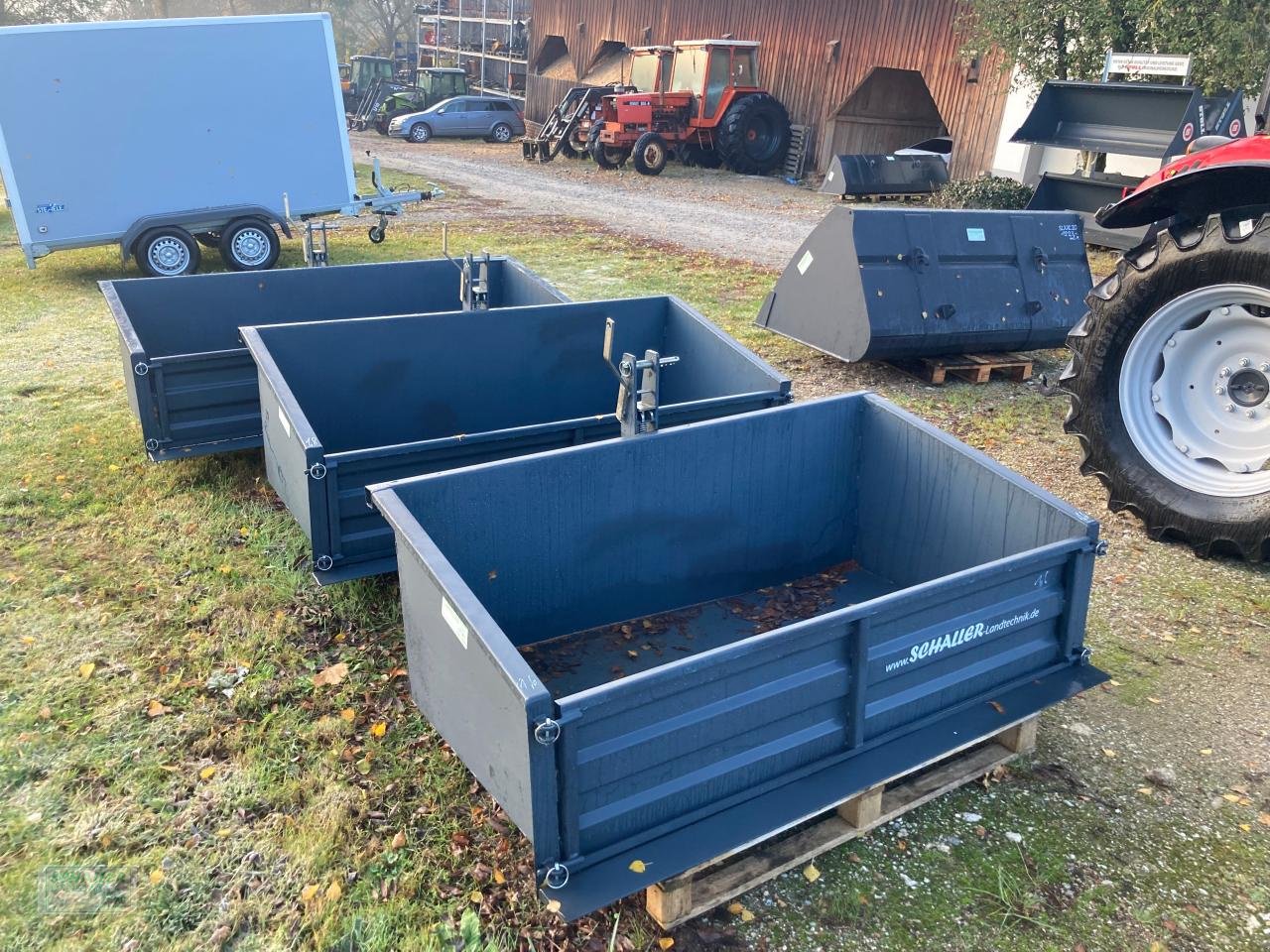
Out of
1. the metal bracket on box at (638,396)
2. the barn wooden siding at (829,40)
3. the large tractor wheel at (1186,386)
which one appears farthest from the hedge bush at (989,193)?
the metal bracket on box at (638,396)

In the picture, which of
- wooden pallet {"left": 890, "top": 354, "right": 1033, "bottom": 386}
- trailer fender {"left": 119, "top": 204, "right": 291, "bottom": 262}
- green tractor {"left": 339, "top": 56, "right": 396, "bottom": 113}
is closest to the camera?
wooden pallet {"left": 890, "top": 354, "right": 1033, "bottom": 386}

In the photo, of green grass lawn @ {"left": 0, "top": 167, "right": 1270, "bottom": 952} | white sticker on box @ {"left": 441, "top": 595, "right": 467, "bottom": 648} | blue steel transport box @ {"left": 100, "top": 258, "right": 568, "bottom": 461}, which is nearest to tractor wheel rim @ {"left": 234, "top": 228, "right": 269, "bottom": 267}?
blue steel transport box @ {"left": 100, "top": 258, "right": 568, "bottom": 461}

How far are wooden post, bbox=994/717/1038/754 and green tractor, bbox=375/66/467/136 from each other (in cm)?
2753

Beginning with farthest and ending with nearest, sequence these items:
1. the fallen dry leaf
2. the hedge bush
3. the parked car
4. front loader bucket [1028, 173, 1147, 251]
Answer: the parked car, the hedge bush, front loader bucket [1028, 173, 1147, 251], the fallen dry leaf

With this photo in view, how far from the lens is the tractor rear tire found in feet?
64.0

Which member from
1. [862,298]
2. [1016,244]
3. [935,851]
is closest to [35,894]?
[935,851]

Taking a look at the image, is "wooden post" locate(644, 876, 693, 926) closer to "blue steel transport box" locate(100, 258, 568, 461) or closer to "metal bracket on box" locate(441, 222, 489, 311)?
"blue steel transport box" locate(100, 258, 568, 461)

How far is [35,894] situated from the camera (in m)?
2.93

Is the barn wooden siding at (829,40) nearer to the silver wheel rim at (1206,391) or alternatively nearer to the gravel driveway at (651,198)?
the gravel driveway at (651,198)

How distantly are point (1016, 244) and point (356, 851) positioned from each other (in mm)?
6496

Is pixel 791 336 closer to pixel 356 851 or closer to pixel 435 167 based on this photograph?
pixel 356 851

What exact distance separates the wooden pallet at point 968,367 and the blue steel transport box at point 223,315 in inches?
117

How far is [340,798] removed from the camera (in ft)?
10.9

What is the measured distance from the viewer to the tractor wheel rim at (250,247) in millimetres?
10695
